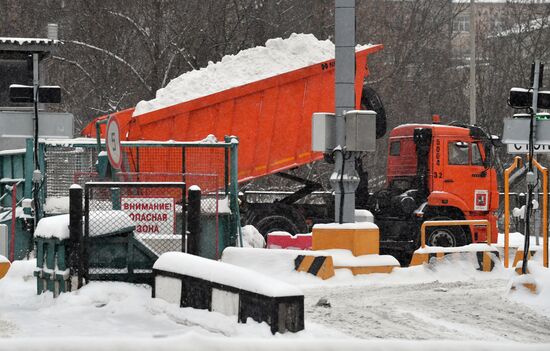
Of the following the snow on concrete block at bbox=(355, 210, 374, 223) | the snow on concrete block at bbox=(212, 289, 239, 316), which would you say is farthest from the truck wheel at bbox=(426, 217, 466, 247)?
the snow on concrete block at bbox=(212, 289, 239, 316)

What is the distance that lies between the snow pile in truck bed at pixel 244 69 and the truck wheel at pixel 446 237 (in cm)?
444

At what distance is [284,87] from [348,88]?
19.8 ft

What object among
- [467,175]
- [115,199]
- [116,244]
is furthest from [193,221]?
[467,175]

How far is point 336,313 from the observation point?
12922 millimetres

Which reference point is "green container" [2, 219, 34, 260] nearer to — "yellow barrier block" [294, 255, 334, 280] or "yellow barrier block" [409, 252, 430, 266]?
"yellow barrier block" [294, 255, 334, 280]

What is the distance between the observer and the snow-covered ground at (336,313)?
1130 cm

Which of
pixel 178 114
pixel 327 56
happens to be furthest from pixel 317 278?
pixel 327 56

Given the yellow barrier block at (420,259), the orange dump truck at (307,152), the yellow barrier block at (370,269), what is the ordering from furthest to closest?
the orange dump truck at (307,152)
the yellow barrier block at (420,259)
the yellow barrier block at (370,269)

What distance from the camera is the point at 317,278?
16031 millimetres

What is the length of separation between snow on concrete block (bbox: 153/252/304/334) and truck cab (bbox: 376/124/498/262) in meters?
9.60

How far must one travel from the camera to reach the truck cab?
72.4 feet

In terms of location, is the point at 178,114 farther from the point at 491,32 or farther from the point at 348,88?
the point at 491,32

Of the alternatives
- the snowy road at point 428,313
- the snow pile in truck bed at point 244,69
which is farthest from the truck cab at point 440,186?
the snowy road at point 428,313

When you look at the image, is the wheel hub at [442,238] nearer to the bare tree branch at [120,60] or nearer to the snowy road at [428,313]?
the snowy road at [428,313]
